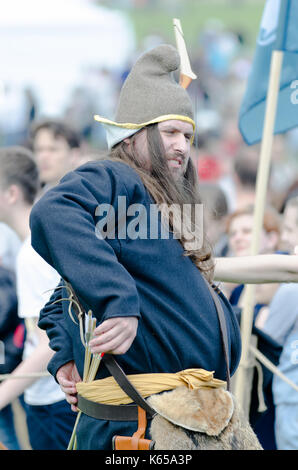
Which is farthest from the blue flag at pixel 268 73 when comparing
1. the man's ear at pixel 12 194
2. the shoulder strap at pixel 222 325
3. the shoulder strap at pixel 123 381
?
the shoulder strap at pixel 123 381

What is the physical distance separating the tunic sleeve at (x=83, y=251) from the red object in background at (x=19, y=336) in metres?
2.03

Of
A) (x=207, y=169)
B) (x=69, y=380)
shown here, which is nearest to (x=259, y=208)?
(x=69, y=380)

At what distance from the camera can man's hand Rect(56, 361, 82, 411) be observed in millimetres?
2447

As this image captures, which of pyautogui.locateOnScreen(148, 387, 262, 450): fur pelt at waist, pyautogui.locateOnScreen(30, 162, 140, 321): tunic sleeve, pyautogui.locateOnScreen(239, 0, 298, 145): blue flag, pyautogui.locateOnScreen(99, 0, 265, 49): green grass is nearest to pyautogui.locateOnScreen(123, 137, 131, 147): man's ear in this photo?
pyautogui.locateOnScreen(30, 162, 140, 321): tunic sleeve

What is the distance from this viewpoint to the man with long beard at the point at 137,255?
2.06 metres

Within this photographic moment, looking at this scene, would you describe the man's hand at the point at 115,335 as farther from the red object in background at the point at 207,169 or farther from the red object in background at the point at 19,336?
the red object in background at the point at 207,169

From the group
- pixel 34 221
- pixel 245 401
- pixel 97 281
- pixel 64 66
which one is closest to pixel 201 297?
pixel 97 281

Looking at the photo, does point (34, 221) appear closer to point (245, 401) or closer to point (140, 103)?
point (140, 103)

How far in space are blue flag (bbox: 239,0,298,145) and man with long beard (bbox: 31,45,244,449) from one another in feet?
4.98

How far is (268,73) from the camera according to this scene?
13.6 ft

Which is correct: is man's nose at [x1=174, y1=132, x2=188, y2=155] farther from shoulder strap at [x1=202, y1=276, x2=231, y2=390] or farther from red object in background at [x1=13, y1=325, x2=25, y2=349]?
red object in background at [x1=13, y1=325, x2=25, y2=349]

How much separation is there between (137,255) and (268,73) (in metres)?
2.25

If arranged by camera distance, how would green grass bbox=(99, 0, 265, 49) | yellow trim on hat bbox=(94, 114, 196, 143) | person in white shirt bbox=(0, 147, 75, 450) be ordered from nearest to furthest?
yellow trim on hat bbox=(94, 114, 196, 143)
person in white shirt bbox=(0, 147, 75, 450)
green grass bbox=(99, 0, 265, 49)

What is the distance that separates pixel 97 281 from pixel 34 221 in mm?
247
